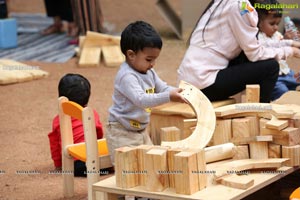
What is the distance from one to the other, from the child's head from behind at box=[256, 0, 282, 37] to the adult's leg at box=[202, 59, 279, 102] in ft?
1.39

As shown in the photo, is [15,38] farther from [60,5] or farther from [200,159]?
[200,159]

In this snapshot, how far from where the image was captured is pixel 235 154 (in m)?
4.20

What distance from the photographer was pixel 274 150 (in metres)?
4.20

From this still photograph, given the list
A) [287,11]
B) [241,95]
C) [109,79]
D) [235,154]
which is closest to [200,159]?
[235,154]

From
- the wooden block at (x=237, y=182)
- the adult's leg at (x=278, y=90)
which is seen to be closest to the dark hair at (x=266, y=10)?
the adult's leg at (x=278, y=90)

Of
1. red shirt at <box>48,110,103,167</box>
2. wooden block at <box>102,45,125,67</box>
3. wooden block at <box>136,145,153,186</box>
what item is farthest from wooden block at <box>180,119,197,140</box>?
wooden block at <box>102,45,125,67</box>

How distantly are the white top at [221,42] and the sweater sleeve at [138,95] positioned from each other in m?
1.10

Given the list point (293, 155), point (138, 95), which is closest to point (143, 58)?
point (138, 95)

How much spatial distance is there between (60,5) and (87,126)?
6511 mm

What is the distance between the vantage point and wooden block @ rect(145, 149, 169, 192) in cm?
371

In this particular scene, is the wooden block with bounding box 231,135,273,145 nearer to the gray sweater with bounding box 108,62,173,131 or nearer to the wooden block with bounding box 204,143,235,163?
the wooden block with bounding box 204,143,235,163

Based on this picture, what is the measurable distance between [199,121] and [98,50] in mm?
5022

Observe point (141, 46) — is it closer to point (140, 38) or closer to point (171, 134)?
point (140, 38)

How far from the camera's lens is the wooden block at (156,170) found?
3713 mm
